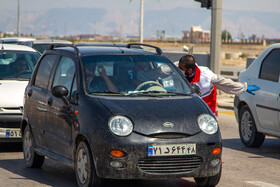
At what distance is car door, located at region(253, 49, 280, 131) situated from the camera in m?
9.99

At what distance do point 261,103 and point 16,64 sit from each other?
14.5 ft

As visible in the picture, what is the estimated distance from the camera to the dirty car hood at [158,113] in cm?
642

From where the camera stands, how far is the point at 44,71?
851cm

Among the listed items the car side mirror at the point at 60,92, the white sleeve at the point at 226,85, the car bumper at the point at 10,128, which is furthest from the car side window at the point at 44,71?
the white sleeve at the point at 226,85

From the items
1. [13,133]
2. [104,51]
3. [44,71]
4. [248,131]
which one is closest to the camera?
[104,51]

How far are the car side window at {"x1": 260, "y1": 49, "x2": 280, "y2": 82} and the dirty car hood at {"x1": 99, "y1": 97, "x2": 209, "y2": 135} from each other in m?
3.70

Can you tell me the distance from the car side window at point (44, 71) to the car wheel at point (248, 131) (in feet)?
12.8

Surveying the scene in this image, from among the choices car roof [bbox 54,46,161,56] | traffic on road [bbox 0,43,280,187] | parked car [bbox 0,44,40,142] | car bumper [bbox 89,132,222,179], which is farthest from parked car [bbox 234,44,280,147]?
parked car [bbox 0,44,40,142]

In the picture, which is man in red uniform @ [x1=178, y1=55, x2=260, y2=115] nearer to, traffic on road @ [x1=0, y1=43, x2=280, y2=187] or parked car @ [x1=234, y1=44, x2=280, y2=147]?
traffic on road @ [x1=0, y1=43, x2=280, y2=187]

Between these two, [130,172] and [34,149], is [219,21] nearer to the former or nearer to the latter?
[34,149]

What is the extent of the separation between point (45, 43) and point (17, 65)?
12.0m

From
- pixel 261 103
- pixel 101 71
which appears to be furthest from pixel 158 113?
pixel 261 103

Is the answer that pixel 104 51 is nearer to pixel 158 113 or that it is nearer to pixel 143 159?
pixel 158 113

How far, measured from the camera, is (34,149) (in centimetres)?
834
